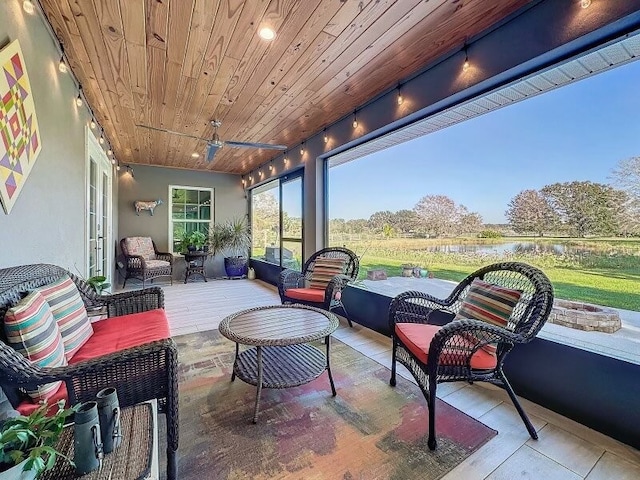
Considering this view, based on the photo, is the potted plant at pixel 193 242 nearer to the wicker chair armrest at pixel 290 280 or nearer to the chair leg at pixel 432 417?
the wicker chair armrest at pixel 290 280

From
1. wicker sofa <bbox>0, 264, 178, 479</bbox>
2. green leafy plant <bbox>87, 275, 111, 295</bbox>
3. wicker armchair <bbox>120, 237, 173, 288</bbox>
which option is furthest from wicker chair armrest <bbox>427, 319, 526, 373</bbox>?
wicker armchair <bbox>120, 237, 173, 288</bbox>

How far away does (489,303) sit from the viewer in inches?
77.4

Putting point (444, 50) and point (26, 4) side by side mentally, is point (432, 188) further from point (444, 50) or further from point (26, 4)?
point (26, 4)

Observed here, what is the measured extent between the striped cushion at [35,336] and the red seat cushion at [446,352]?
1.84m

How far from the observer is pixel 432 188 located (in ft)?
9.88

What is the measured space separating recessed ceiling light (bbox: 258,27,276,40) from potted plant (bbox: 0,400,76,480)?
2.37m

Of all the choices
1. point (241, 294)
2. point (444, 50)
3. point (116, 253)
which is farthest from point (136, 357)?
point (116, 253)

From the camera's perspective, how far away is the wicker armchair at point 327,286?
3.20 m

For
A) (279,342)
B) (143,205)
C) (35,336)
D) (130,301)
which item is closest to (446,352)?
(279,342)

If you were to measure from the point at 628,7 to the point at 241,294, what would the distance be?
17.7 feet

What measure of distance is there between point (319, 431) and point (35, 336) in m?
1.50

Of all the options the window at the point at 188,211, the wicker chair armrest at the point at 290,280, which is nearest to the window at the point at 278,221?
the window at the point at 188,211

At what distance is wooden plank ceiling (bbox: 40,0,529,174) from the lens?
75.6 inches

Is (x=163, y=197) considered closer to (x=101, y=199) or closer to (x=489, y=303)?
(x=101, y=199)
